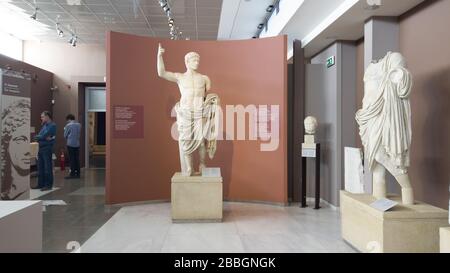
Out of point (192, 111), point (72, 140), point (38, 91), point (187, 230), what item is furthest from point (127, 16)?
point (187, 230)

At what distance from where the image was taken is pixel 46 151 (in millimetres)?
7215

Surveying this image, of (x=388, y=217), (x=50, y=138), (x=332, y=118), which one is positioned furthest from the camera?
(x=50, y=138)

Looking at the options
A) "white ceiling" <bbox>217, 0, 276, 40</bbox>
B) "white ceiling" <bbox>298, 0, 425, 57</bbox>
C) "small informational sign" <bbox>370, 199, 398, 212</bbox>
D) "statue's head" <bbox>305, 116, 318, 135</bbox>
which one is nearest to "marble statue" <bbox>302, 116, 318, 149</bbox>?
"statue's head" <bbox>305, 116, 318, 135</bbox>

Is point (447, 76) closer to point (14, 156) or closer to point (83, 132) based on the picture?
point (14, 156)

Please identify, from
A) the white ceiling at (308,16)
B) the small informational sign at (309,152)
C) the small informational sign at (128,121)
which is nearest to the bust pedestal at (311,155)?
the small informational sign at (309,152)

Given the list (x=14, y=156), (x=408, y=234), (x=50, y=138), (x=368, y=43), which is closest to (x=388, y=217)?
(x=408, y=234)

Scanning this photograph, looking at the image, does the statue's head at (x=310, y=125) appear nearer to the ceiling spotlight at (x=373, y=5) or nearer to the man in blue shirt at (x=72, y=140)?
the ceiling spotlight at (x=373, y=5)

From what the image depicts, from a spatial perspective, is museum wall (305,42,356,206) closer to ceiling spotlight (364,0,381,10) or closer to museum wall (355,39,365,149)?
museum wall (355,39,365,149)

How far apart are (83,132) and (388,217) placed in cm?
1040

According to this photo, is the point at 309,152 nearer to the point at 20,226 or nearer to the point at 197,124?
the point at 197,124

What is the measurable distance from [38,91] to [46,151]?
12.4ft

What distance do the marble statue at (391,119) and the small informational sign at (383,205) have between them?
33cm

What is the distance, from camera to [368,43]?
4.68 m

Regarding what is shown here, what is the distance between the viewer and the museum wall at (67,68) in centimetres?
1102
